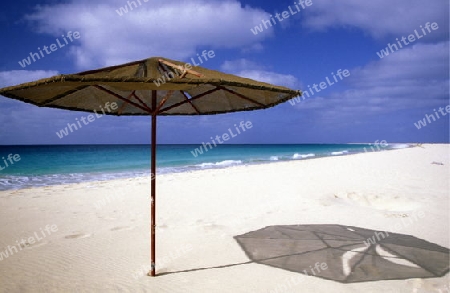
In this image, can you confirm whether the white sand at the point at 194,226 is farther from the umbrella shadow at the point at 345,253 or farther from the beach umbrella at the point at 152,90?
the beach umbrella at the point at 152,90

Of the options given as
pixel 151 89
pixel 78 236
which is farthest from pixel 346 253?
pixel 78 236

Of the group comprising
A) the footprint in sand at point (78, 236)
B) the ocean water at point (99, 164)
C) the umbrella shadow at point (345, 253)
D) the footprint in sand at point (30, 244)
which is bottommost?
the umbrella shadow at point (345, 253)

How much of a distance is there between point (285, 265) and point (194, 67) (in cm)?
295

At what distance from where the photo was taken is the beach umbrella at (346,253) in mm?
3850

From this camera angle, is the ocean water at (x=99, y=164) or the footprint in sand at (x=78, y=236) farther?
the ocean water at (x=99, y=164)

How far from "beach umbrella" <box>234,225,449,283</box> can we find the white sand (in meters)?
0.20

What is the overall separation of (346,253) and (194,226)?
9.96 ft

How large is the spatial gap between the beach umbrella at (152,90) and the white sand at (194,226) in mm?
748

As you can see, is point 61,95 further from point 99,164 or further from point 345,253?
point 99,164

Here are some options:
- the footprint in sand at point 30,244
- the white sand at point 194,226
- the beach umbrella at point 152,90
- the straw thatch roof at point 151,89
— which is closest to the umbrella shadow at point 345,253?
the white sand at point 194,226

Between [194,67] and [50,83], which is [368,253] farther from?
[50,83]

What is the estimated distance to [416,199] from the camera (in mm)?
7926

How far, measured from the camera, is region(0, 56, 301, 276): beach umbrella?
2.80 metres

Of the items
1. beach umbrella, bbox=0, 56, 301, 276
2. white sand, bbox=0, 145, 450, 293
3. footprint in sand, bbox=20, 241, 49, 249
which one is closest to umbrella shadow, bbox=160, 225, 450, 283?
white sand, bbox=0, 145, 450, 293
